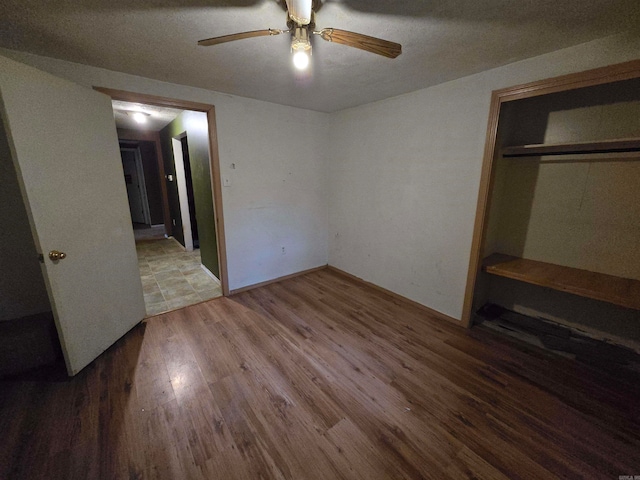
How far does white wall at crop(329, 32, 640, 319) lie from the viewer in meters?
→ 1.99

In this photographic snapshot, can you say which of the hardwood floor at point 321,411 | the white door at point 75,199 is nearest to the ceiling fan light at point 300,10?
the white door at point 75,199

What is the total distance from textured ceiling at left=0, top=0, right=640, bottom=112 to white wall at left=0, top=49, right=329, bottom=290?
0.57 meters

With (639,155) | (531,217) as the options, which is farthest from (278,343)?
(639,155)

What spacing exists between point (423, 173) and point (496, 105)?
0.78m

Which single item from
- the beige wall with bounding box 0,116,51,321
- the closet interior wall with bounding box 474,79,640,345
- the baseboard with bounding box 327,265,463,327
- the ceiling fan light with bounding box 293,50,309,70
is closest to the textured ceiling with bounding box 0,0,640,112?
the ceiling fan light with bounding box 293,50,309,70

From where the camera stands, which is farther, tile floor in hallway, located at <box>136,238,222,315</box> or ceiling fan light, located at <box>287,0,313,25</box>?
tile floor in hallway, located at <box>136,238,222,315</box>

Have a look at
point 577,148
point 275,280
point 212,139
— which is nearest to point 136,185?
point 212,139

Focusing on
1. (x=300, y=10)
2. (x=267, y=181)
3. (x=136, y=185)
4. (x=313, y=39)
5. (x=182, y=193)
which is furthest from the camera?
(x=136, y=185)

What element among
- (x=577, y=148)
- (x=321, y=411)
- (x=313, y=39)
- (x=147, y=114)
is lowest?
(x=321, y=411)

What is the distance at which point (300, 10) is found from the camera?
109 cm

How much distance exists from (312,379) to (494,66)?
2811mm

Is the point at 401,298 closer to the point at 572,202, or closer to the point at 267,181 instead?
the point at 572,202

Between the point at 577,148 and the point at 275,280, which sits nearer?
the point at 577,148

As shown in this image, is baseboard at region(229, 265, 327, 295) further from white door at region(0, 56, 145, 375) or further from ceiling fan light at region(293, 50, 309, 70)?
ceiling fan light at region(293, 50, 309, 70)
